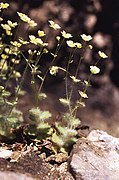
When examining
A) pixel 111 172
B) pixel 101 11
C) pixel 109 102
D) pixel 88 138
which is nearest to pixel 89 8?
pixel 101 11

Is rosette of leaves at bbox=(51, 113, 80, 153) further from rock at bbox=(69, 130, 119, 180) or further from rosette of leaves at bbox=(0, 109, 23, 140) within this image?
rosette of leaves at bbox=(0, 109, 23, 140)

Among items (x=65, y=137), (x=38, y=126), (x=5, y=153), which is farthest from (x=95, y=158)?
(x=5, y=153)

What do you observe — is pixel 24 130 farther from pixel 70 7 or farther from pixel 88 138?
pixel 70 7

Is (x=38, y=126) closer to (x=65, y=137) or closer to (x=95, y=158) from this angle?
(x=65, y=137)

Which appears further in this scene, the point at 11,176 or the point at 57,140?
the point at 57,140

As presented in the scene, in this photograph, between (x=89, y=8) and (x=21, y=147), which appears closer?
(x=21, y=147)

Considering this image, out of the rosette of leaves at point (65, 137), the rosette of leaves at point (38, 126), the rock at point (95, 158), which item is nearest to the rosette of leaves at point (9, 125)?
the rosette of leaves at point (38, 126)

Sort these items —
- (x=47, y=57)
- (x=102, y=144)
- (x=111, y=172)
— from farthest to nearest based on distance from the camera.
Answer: (x=47, y=57) < (x=102, y=144) < (x=111, y=172)
